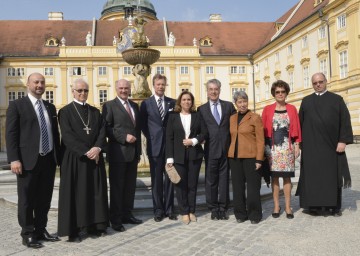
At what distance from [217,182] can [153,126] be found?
1.29 meters

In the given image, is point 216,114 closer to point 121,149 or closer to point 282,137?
point 282,137

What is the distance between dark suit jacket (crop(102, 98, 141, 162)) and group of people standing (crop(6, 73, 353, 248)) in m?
0.01

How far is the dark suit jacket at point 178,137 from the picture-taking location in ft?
18.2

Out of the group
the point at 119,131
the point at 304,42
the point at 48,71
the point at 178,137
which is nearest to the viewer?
the point at 119,131

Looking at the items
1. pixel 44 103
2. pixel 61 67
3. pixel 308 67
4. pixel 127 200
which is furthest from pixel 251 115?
pixel 61 67

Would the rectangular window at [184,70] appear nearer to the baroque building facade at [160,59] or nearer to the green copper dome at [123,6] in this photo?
the baroque building facade at [160,59]

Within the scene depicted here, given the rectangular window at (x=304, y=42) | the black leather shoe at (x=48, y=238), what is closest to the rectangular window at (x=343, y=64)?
the rectangular window at (x=304, y=42)

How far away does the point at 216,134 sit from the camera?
569 cm

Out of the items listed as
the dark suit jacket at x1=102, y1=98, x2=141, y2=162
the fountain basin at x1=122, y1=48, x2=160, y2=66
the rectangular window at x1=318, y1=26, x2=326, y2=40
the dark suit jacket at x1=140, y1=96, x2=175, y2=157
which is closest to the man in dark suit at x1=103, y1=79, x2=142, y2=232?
the dark suit jacket at x1=102, y1=98, x2=141, y2=162

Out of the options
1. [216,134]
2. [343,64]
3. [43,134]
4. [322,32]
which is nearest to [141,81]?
[216,134]

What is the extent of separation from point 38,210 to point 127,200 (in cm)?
129

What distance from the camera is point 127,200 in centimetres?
555

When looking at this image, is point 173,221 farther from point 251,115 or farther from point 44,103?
point 44,103

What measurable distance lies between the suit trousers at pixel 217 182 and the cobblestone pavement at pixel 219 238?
27 centimetres
